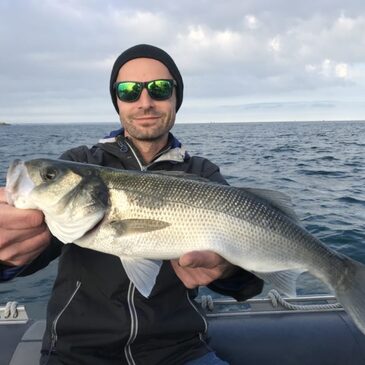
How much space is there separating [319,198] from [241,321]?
10202mm

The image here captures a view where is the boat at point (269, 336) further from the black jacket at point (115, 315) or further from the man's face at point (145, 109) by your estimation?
the man's face at point (145, 109)

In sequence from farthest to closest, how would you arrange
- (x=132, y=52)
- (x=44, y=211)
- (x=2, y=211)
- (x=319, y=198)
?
(x=319, y=198)
(x=132, y=52)
(x=44, y=211)
(x=2, y=211)

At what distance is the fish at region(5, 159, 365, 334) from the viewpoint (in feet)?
10.8

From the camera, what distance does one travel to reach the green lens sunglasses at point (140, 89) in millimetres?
4660

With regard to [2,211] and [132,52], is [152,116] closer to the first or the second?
Result: [132,52]

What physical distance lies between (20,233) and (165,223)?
1.07m

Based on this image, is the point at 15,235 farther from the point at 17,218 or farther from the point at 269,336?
the point at 269,336

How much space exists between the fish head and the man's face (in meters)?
1.28

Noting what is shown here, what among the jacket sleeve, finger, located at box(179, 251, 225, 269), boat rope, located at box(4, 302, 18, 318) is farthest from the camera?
boat rope, located at box(4, 302, 18, 318)

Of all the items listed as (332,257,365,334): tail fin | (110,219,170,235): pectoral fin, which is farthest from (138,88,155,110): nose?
(332,257,365,334): tail fin

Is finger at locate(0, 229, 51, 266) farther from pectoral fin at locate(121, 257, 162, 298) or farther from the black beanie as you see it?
the black beanie

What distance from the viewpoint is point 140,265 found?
11.1 feet

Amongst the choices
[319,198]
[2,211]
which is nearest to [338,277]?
[2,211]

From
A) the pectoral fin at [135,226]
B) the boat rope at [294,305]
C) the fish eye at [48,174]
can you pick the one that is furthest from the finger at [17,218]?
the boat rope at [294,305]
